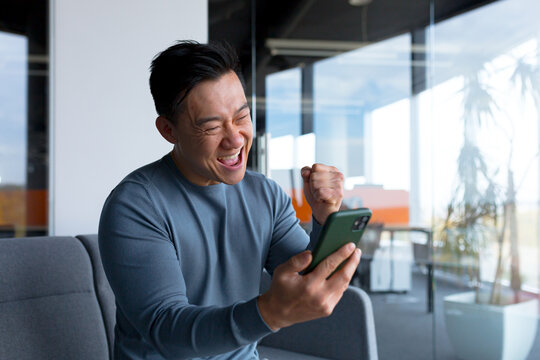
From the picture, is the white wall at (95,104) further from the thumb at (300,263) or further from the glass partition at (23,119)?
the thumb at (300,263)

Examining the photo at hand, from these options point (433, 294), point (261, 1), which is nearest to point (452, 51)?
point (261, 1)

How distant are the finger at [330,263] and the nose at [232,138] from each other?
378 mm

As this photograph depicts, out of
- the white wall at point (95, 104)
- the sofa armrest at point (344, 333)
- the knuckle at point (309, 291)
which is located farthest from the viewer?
the white wall at point (95, 104)

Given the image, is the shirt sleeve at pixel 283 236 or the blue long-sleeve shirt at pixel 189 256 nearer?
the blue long-sleeve shirt at pixel 189 256

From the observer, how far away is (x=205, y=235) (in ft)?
3.73

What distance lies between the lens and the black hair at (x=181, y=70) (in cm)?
107

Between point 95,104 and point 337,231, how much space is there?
1.63m

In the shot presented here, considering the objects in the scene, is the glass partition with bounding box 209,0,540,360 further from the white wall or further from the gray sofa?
the gray sofa

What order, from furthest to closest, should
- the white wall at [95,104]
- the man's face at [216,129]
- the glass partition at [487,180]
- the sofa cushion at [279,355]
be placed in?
the glass partition at [487,180]
the white wall at [95,104]
the sofa cushion at [279,355]
the man's face at [216,129]

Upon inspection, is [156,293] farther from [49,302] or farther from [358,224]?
[49,302]

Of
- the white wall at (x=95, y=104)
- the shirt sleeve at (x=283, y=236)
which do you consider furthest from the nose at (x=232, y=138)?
the white wall at (x=95, y=104)

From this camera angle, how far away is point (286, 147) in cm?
323

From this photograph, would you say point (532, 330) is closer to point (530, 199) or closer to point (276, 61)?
point (530, 199)

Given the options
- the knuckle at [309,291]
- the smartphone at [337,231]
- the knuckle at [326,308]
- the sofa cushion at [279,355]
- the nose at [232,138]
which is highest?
the nose at [232,138]
